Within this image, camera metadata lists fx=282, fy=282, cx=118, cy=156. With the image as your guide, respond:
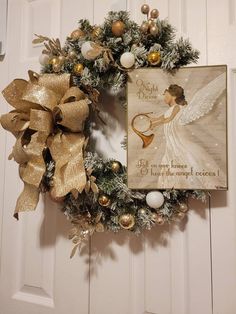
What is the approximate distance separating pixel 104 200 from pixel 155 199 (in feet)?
0.42

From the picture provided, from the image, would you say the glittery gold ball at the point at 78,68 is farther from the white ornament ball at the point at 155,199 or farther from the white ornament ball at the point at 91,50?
Result: the white ornament ball at the point at 155,199

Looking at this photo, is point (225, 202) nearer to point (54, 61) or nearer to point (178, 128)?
point (178, 128)

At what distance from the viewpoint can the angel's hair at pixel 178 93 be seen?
0.72 metres

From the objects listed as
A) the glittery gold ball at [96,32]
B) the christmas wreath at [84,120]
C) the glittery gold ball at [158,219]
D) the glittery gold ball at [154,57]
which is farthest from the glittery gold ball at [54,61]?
the glittery gold ball at [158,219]

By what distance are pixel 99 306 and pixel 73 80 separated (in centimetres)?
65

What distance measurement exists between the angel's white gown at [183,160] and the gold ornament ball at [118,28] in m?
0.23

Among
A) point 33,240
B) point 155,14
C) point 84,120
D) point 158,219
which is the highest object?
point 155,14

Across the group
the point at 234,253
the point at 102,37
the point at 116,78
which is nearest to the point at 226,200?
the point at 234,253

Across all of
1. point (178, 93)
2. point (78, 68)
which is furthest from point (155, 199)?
point (78, 68)

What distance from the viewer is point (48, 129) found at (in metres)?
0.71

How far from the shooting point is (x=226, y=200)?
725 mm

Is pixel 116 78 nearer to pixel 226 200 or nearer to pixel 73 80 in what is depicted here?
pixel 73 80

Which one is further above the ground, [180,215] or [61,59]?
[61,59]

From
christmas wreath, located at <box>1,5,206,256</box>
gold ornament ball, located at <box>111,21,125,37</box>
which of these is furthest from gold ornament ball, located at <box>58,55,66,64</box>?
gold ornament ball, located at <box>111,21,125,37</box>
